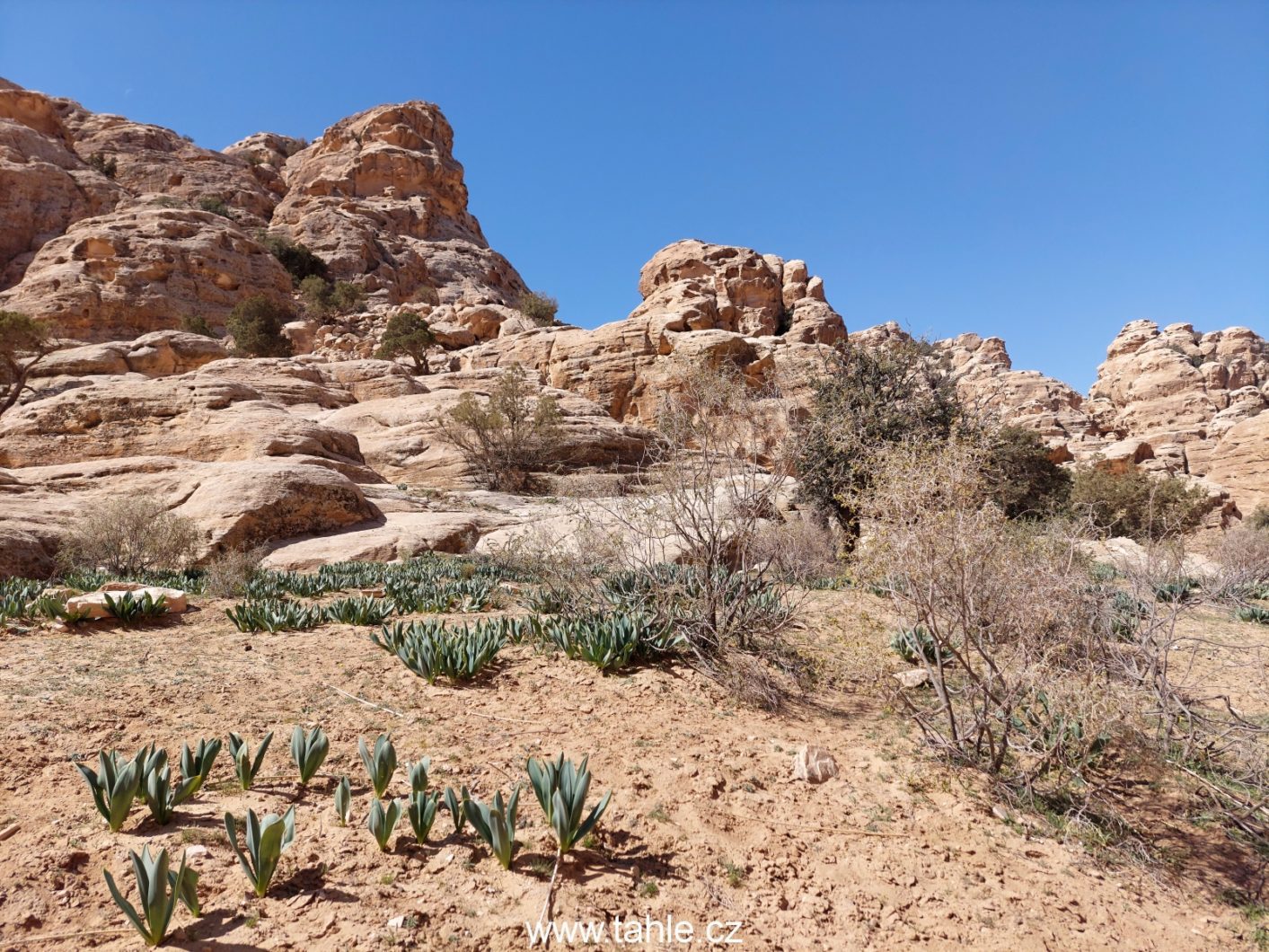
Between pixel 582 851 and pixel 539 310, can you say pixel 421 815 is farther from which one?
pixel 539 310

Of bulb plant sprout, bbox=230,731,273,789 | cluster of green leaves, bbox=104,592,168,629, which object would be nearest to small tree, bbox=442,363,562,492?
cluster of green leaves, bbox=104,592,168,629

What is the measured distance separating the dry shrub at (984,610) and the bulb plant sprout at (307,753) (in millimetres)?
A: 3527

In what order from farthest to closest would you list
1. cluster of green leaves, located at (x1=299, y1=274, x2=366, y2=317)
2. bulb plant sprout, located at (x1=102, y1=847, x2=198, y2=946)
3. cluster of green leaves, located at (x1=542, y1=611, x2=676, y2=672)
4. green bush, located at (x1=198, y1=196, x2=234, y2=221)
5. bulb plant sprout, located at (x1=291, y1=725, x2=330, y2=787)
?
green bush, located at (x1=198, y1=196, x2=234, y2=221) → cluster of green leaves, located at (x1=299, y1=274, x2=366, y2=317) → cluster of green leaves, located at (x1=542, y1=611, x2=676, y2=672) → bulb plant sprout, located at (x1=291, y1=725, x2=330, y2=787) → bulb plant sprout, located at (x1=102, y1=847, x2=198, y2=946)

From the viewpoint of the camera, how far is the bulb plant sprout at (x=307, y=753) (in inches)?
128

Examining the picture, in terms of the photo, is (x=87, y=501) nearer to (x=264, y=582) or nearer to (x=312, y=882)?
(x=264, y=582)

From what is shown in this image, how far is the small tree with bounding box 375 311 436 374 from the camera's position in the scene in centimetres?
3291

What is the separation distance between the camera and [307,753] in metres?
3.26

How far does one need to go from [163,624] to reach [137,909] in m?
5.78

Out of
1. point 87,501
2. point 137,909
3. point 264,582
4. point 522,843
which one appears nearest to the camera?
point 137,909

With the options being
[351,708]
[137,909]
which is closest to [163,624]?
[351,708]

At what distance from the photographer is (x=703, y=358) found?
22.6 feet

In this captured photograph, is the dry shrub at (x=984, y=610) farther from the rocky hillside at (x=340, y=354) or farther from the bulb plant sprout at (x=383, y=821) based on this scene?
the rocky hillside at (x=340, y=354)

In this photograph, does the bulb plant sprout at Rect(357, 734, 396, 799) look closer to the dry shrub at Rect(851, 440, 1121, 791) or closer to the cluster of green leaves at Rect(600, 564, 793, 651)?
the cluster of green leaves at Rect(600, 564, 793, 651)

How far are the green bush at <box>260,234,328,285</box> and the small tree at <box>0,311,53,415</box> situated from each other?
73.5ft
